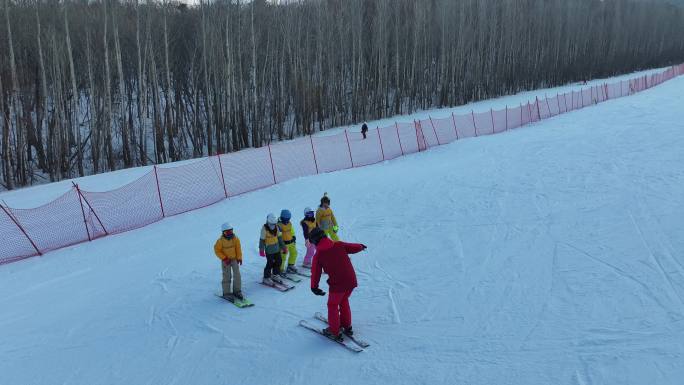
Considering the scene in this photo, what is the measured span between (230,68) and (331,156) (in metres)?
12.3

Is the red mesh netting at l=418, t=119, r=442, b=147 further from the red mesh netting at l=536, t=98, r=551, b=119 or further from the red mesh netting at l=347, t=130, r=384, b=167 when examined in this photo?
the red mesh netting at l=536, t=98, r=551, b=119

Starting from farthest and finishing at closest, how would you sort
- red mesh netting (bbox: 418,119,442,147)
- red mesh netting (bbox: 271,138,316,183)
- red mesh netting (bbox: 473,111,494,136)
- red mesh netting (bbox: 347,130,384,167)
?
red mesh netting (bbox: 473,111,494,136)
red mesh netting (bbox: 418,119,442,147)
red mesh netting (bbox: 347,130,384,167)
red mesh netting (bbox: 271,138,316,183)

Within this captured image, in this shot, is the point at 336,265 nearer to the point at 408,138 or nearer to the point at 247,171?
the point at 247,171

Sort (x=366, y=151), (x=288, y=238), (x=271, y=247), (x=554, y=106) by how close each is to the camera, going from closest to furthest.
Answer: (x=271, y=247) < (x=288, y=238) < (x=366, y=151) < (x=554, y=106)

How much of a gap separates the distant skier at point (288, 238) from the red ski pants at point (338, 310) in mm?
2325

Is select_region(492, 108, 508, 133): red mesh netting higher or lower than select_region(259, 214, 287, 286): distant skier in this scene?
lower

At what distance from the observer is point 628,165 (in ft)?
48.5

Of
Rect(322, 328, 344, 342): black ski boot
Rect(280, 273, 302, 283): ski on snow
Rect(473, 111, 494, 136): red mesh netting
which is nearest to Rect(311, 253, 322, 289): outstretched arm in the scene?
Rect(322, 328, 344, 342): black ski boot

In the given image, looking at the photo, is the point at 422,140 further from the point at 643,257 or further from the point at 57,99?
the point at 57,99

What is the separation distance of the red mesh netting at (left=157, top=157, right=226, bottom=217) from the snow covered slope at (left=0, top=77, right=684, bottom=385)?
2.66 feet

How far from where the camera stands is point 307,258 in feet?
31.2

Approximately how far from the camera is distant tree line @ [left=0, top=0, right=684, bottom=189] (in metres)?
25.3

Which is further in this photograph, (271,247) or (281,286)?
(281,286)

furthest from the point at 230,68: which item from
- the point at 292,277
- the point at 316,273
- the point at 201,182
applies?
the point at 316,273
